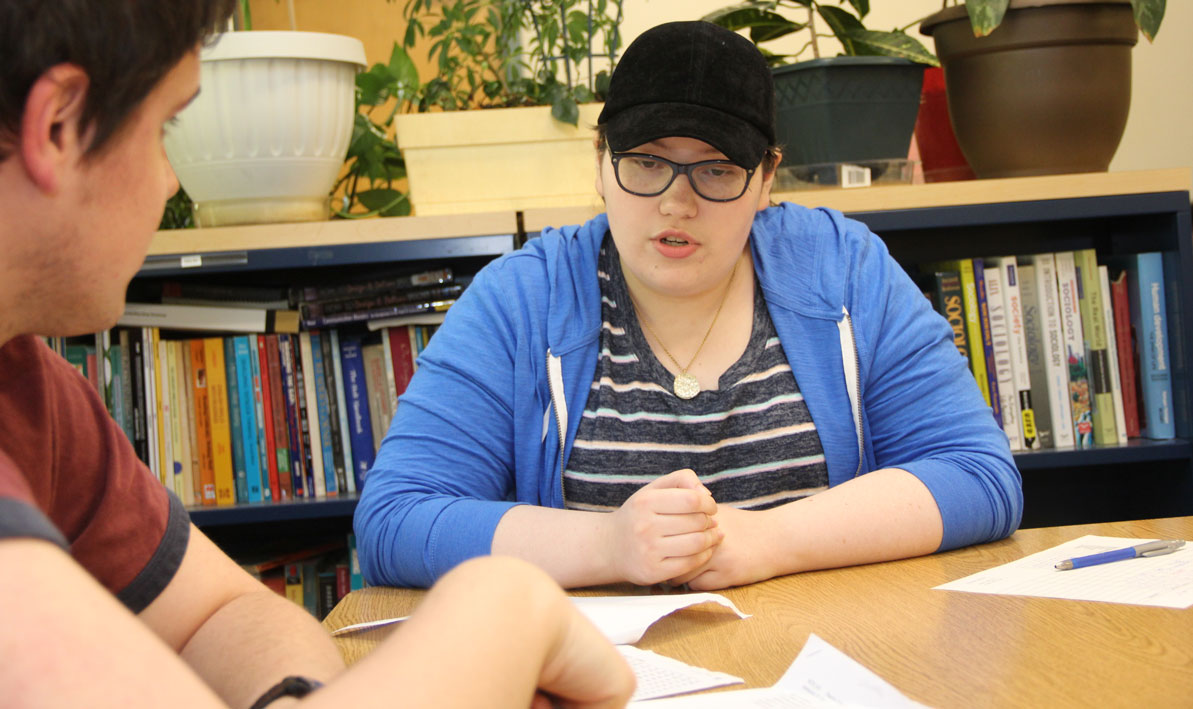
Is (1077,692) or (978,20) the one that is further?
(978,20)

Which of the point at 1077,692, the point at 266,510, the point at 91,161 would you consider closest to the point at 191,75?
the point at 91,161

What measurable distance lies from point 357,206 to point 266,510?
784mm

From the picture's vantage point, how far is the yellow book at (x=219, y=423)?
6.05 feet

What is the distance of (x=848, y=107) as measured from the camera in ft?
5.80

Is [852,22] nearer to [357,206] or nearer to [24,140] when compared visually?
[357,206]

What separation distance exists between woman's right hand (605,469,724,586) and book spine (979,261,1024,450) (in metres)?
1.12

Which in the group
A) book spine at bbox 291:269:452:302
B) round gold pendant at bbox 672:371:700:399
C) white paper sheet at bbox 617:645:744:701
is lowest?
white paper sheet at bbox 617:645:744:701

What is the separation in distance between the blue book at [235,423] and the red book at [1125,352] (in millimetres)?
1620

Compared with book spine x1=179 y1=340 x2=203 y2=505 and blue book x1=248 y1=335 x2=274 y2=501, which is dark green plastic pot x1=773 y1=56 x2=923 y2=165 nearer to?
blue book x1=248 y1=335 x2=274 y2=501

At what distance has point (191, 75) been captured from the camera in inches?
23.3

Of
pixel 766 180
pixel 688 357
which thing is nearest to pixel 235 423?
pixel 688 357

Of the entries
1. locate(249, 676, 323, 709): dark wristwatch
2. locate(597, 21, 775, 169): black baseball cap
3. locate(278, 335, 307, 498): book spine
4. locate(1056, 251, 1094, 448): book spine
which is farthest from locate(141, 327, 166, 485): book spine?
locate(1056, 251, 1094, 448): book spine

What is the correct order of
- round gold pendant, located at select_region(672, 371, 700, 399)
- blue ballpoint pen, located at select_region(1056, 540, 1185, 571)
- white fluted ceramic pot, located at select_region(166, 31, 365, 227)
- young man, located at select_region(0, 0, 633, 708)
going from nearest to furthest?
young man, located at select_region(0, 0, 633, 708), blue ballpoint pen, located at select_region(1056, 540, 1185, 571), round gold pendant, located at select_region(672, 371, 700, 399), white fluted ceramic pot, located at select_region(166, 31, 365, 227)

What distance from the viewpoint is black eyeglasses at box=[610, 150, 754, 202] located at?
4.05 feet
